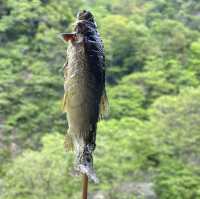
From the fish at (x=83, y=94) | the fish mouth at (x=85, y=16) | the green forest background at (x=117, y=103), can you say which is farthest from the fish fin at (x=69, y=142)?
the green forest background at (x=117, y=103)

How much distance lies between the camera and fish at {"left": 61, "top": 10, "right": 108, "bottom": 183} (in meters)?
0.95

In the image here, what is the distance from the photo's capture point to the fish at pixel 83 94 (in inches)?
37.3

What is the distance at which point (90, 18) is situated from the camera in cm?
102

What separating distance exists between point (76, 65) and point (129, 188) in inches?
329

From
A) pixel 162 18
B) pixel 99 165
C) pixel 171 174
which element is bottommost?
pixel 171 174

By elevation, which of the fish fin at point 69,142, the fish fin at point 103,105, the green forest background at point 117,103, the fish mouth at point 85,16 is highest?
the fish mouth at point 85,16

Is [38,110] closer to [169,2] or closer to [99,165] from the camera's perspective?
[99,165]

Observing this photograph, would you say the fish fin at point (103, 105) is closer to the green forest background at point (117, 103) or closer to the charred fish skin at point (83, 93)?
the charred fish skin at point (83, 93)

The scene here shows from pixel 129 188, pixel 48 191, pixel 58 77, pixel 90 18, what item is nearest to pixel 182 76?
pixel 58 77

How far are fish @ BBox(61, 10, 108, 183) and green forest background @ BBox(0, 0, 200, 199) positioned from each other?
688cm

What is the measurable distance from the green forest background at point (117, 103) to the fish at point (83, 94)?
22.6 feet

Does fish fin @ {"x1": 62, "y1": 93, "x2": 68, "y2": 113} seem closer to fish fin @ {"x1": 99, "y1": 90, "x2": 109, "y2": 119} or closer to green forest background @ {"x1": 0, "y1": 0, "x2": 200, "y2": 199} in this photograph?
fish fin @ {"x1": 99, "y1": 90, "x2": 109, "y2": 119}

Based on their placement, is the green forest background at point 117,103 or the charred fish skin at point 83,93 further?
the green forest background at point 117,103

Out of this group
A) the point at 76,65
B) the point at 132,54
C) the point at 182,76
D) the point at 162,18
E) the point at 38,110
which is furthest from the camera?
the point at 162,18
